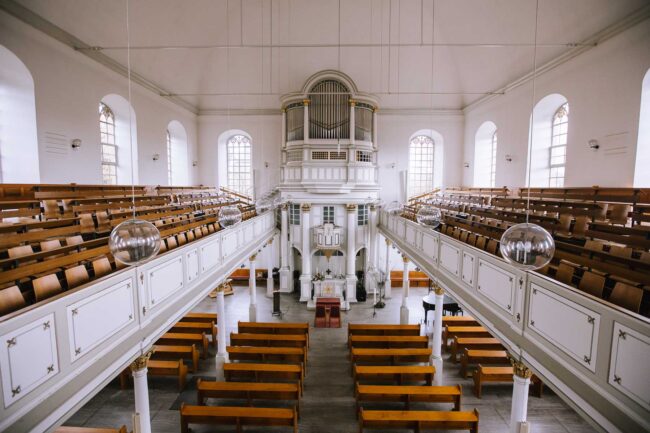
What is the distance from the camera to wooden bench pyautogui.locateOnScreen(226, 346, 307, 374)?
9.13 metres

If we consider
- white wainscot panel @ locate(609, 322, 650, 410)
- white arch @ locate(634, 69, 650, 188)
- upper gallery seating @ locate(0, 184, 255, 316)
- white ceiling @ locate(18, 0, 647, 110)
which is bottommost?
white wainscot panel @ locate(609, 322, 650, 410)

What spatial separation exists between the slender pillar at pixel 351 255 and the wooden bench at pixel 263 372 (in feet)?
24.5

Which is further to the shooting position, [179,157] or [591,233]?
[179,157]

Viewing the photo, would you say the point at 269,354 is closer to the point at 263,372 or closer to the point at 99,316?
the point at 263,372

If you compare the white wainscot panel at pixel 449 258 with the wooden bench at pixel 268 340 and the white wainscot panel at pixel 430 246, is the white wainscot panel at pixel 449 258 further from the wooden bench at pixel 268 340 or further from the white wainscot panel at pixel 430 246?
the wooden bench at pixel 268 340

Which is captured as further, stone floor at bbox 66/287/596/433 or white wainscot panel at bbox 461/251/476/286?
stone floor at bbox 66/287/596/433

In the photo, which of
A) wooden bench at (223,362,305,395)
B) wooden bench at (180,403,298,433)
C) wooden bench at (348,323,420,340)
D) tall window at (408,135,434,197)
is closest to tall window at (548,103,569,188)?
tall window at (408,135,434,197)

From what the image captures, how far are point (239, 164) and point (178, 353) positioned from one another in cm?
1180

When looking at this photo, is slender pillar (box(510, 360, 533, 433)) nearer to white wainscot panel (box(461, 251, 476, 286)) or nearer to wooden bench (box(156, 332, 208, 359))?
white wainscot panel (box(461, 251, 476, 286))

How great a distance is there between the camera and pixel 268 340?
999cm

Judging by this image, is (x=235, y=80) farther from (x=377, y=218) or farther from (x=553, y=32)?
(x=553, y=32)

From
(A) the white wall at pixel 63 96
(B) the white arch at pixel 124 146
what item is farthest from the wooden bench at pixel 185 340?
(B) the white arch at pixel 124 146

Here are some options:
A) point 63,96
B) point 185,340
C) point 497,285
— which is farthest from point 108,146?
point 497,285

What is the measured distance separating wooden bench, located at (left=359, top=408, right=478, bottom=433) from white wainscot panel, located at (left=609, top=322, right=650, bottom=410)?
4204 mm
